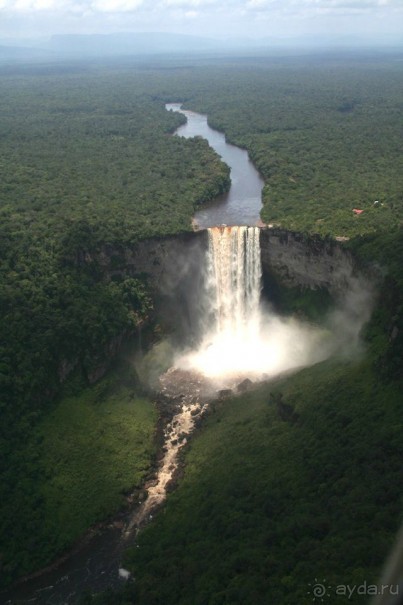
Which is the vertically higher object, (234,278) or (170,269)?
(170,269)

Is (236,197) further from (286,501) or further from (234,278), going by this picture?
(286,501)

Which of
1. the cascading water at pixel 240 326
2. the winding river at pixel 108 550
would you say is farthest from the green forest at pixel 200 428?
the cascading water at pixel 240 326

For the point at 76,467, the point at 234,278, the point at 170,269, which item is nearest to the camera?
the point at 76,467

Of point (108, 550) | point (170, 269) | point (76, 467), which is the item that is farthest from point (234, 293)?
point (108, 550)

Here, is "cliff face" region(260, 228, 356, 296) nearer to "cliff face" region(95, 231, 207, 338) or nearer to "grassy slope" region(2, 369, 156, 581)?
"cliff face" region(95, 231, 207, 338)

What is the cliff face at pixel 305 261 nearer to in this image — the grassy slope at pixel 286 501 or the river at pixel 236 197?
the river at pixel 236 197

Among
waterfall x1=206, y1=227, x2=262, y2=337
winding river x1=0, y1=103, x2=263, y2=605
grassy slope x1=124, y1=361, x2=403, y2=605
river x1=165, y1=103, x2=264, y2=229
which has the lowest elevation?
winding river x1=0, y1=103, x2=263, y2=605


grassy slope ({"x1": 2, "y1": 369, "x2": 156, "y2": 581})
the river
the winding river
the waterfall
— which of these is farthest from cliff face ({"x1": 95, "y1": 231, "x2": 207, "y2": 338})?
grassy slope ({"x1": 2, "y1": 369, "x2": 156, "y2": 581})
